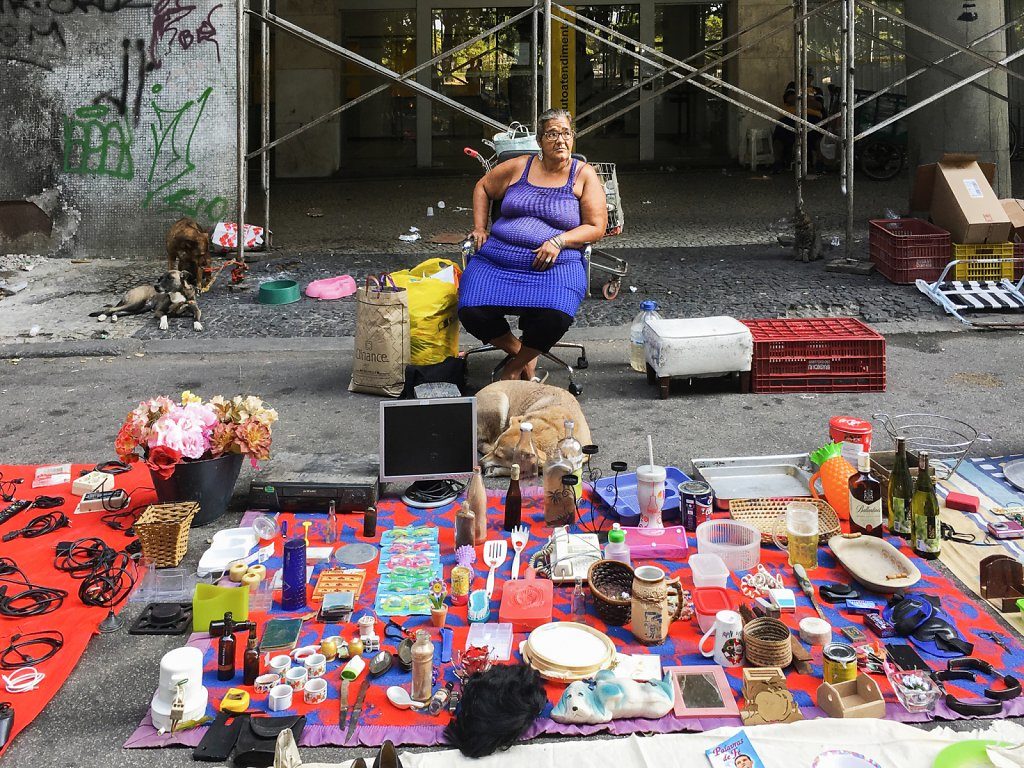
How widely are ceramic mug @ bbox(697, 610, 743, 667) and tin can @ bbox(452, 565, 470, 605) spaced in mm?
977

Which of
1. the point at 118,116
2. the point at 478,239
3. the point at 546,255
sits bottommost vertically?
the point at 546,255

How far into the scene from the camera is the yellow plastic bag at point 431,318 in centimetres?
674

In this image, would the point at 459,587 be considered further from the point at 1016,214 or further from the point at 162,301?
the point at 1016,214

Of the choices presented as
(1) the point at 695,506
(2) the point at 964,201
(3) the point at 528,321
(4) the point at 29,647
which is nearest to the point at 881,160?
(2) the point at 964,201

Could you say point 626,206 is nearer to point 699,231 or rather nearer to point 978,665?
point 699,231

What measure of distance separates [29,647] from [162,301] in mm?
5044

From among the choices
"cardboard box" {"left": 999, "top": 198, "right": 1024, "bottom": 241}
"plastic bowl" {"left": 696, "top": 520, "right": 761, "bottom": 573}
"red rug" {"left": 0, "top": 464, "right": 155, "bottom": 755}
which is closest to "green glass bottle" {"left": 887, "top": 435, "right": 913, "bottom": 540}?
"plastic bowl" {"left": 696, "top": 520, "right": 761, "bottom": 573}

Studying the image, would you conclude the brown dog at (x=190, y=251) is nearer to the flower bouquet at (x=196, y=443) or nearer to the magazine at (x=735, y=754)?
the flower bouquet at (x=196, y=443)

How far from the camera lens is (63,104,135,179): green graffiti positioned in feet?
33.7

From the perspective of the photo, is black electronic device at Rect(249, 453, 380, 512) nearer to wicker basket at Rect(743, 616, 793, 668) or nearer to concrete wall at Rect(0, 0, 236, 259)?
wicker basket at Rect(743, 616, 793, 668)

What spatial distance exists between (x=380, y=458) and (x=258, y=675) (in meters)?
1.52

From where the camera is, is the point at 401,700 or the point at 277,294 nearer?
the point at 401,700

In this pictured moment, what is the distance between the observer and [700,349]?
653 centimetres

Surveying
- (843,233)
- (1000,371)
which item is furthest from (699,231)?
(1000,371)
